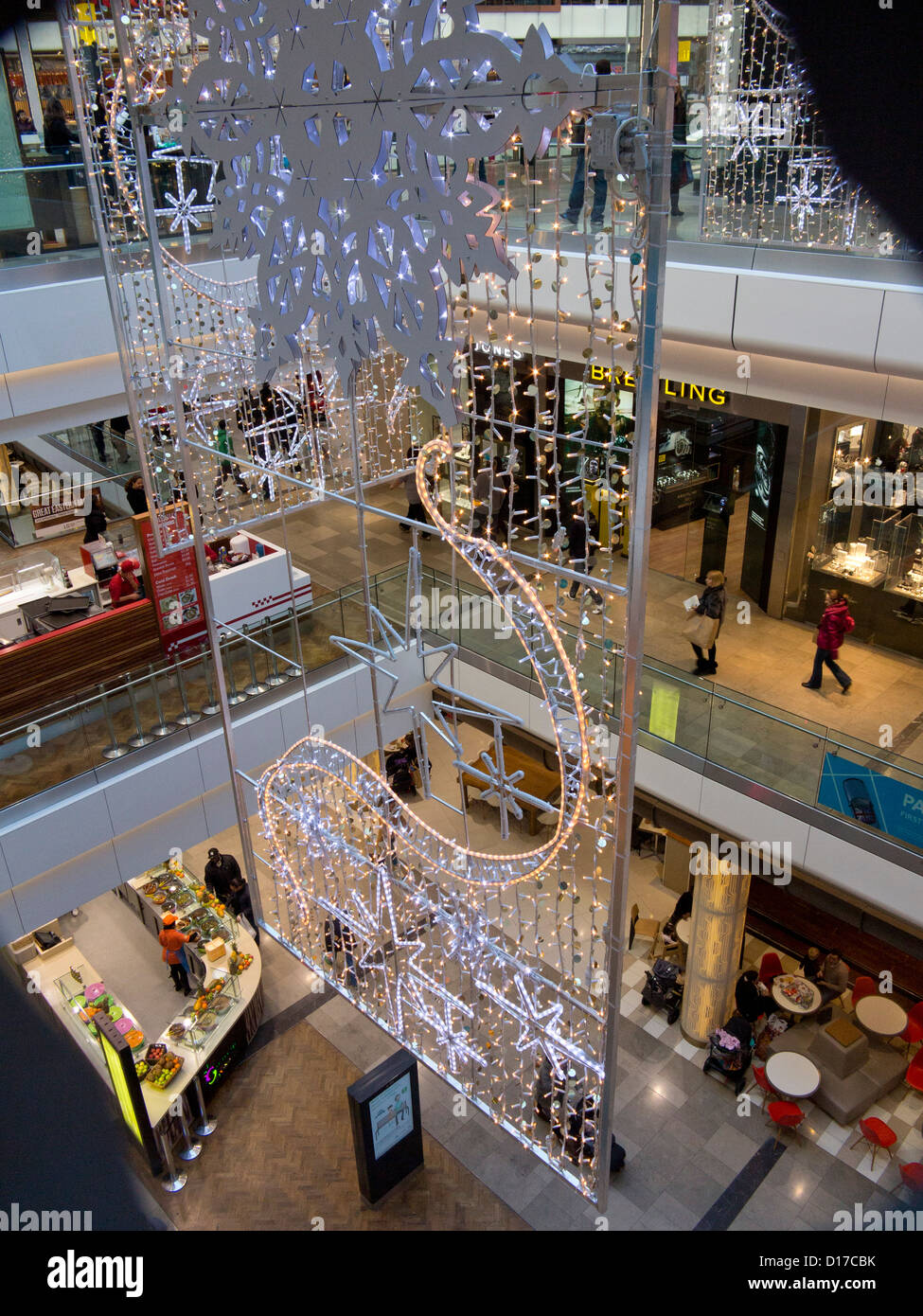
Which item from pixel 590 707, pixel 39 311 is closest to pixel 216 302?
pixel 39 311

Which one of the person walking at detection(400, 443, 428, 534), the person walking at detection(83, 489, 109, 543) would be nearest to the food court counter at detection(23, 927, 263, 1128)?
the person walking at detection(83, 489, 109, 543)

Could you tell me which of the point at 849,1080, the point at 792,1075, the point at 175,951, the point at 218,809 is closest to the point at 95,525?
the point at 218,809

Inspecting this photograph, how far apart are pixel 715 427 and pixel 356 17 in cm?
879

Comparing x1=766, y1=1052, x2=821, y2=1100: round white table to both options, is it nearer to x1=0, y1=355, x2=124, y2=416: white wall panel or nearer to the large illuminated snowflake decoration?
the large illuminated snowflake decoration

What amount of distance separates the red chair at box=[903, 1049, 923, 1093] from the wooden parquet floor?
4035 mm

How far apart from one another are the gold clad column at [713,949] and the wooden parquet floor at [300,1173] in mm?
2976

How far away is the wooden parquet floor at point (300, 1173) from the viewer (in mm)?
8422

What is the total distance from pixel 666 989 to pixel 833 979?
1759 mm

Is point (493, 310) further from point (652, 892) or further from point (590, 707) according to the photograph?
point (652, 892)

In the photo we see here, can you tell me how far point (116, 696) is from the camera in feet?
30.9

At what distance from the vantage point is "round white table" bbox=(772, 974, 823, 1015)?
10.2 metres

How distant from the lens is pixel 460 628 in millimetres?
7191

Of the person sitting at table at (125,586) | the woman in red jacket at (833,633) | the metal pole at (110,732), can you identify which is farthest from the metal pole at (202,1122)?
the woman in red jacket at (833,633)

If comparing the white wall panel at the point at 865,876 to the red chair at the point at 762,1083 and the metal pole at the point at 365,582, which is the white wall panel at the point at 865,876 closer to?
the red chair at the point at 762,1083
